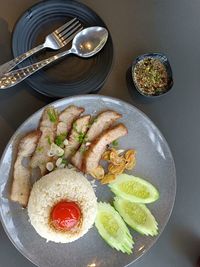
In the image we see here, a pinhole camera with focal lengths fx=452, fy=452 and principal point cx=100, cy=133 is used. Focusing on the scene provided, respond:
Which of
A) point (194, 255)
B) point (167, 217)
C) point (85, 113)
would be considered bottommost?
point (194, 255)

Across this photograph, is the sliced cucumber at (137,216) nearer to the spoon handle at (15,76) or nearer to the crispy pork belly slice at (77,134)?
the crispy pork belly slice at (77,134)

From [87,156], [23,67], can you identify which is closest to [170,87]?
[87,156]

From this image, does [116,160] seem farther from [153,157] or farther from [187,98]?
[187,98]

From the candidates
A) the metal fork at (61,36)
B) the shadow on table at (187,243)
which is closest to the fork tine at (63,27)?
the metal fork at (61,36)

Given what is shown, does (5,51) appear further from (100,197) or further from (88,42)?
(100,197)

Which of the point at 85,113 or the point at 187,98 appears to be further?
the point at 187,98
